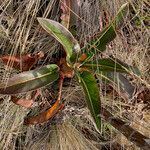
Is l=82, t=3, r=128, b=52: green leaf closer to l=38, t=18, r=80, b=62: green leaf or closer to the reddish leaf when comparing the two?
l=38, t=18, r=80, b=62: green leaf

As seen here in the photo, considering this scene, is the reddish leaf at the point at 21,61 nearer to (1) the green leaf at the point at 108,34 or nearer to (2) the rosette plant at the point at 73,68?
(2) the rosette plant at the point at 73,68

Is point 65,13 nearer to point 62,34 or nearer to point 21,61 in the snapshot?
point 62,34

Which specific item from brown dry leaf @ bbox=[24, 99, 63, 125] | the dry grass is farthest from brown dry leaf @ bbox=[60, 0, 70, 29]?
brown dry leaf @ bbox=[24, 99, 63, 125]

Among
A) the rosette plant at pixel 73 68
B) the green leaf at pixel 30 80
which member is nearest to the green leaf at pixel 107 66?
the rosette plant at pixel 73 68

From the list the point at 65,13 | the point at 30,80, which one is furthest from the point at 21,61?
the point at 65,13

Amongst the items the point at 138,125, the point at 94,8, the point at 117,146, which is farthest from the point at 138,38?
the point at 117,146

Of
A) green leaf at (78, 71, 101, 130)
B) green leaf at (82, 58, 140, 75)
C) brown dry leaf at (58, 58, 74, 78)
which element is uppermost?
green leaf at (82, 58, 140, 75)
